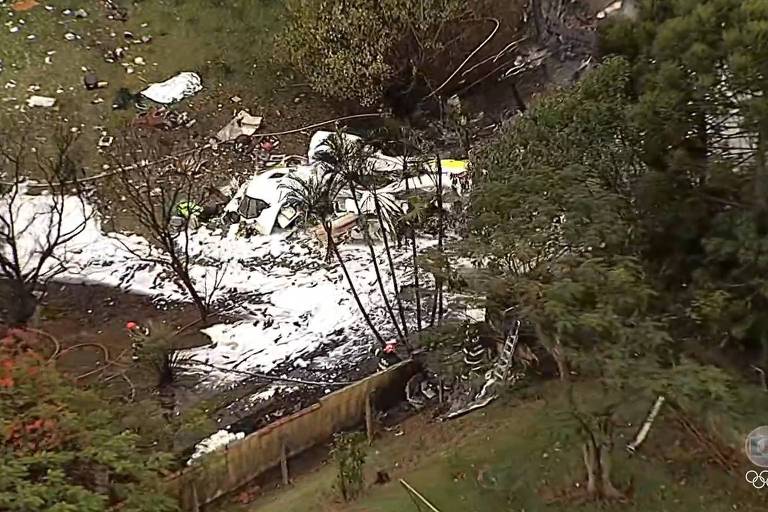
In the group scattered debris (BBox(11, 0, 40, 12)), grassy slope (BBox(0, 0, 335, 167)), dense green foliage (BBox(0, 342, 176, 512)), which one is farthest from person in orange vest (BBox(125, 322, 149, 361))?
scattered debris (BBox(11, 0, 40, 12))

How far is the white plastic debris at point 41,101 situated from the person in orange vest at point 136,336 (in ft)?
17.2

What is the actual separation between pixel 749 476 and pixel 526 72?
8267 mm

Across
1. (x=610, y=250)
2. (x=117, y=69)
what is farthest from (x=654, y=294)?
(x=117, y=69)

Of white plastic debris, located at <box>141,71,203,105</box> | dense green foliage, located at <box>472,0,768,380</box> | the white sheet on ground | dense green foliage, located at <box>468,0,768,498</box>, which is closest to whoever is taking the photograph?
dense green foliage, located at <box>468,0,768,498</box>

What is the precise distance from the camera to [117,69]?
12445mm

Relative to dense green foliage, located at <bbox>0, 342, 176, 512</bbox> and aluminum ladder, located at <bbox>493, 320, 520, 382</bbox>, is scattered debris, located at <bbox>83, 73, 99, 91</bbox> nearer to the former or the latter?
dense green foliage, located at <bbox>0, 342, 176, 512</bbox>

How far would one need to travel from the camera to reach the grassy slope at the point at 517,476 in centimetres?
450

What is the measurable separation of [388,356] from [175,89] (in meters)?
6.53

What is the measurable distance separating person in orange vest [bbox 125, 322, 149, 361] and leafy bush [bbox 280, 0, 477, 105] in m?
4.35

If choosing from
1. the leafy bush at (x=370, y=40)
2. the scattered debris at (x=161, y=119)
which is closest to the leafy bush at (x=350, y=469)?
the leafy bush at (x=370, y=40)

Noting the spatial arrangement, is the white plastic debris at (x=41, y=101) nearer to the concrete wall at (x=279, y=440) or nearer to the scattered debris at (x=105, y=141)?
the scattered debris at (x=105, y=141)

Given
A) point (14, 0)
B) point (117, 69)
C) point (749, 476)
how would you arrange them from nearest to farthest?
point (749, 476)
point (117, 69)
point (14, 0)

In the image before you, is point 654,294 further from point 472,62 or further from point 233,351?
point 472,62

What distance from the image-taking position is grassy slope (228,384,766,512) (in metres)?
4.50
